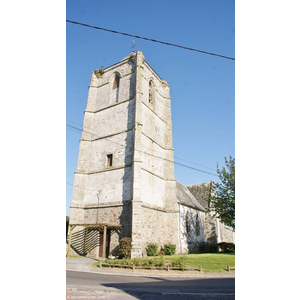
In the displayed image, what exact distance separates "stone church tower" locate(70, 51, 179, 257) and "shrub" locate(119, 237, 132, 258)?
370 mm

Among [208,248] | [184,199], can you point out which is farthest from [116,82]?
[208,248]

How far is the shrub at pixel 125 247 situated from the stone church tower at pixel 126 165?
37cm

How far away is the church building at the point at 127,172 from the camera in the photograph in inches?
727

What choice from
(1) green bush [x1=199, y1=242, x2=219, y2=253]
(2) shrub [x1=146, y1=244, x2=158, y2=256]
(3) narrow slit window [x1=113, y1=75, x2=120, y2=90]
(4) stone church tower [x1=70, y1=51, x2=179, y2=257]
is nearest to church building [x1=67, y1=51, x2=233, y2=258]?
(4) stone church tower [x1=70, y1=51, x2=179, y2=257]

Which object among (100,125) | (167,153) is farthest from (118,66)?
(167,153)

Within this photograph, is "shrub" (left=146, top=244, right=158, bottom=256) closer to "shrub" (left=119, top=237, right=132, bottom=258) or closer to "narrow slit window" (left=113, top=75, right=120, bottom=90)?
"shrub" (left=119, top=237, right=132, bottom=258)

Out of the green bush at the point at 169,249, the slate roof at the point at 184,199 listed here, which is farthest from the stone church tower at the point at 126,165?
the slate roof at the point at 184,199

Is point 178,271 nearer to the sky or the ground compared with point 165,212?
nearer to the ground

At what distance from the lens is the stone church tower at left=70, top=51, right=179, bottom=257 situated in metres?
18.4

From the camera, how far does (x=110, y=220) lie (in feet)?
61.5

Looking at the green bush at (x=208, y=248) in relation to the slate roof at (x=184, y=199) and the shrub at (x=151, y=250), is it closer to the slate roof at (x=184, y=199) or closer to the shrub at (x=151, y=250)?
the slate roof at (x=184, y=199)

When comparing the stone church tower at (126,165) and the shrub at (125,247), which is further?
the stone church tower at (126,165)
